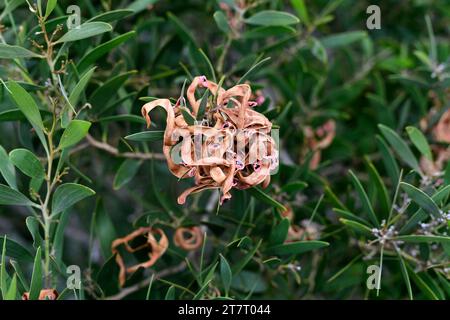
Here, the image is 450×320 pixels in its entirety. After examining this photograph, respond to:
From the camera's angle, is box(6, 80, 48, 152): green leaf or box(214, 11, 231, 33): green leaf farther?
box(214, 11, 231, 33): green leaf

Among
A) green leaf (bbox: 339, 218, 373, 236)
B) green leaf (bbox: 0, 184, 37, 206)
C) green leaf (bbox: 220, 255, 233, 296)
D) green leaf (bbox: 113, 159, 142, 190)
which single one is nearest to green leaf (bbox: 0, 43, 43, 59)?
green leaf (bbox: 0, 184, 37, 206)

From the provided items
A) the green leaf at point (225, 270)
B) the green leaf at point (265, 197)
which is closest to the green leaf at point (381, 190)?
the green leaf at point (265, 197)

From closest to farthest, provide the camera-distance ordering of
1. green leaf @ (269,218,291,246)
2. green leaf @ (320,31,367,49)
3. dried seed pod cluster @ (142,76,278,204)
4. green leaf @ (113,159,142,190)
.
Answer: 1. dried seed pod cluster @ (142,76,278,204)
2. green leaf @ (269,218,291,246)
3. green leaf @ (113,159,142,190)
4. green leaf @ (320,31,367,49)

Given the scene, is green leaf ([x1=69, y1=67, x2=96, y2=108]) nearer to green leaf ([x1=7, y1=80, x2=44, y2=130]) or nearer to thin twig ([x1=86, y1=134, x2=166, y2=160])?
green leaf ([x1=7, y1=80, x2=44, y2=130])

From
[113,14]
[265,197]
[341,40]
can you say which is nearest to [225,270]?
[265,197]

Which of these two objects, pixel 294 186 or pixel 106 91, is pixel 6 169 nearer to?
pixel 106 91

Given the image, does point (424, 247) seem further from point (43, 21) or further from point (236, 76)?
point (43, 21)

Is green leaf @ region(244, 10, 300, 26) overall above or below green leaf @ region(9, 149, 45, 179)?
above
